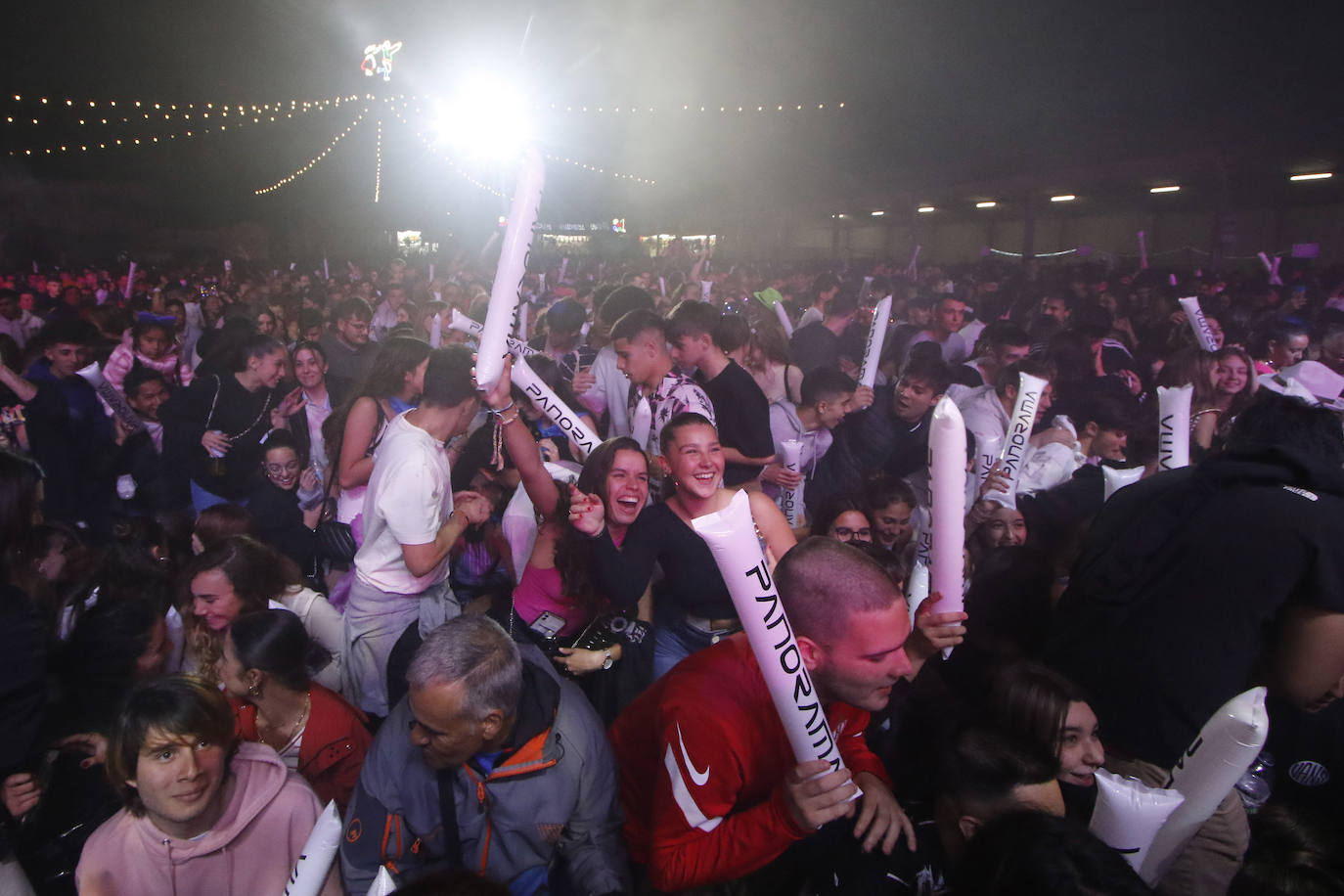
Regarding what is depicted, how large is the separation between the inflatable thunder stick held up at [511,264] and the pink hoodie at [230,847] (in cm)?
148

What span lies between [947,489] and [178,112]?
25.4 meters

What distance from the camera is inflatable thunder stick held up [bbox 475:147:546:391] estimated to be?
8.54 feet

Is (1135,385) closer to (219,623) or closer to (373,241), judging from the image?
(219,623)

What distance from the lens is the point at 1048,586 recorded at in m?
3.25

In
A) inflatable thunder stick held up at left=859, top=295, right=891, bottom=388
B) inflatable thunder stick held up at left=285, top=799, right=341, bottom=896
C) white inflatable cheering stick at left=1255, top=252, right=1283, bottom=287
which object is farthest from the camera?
white inflatable cheering stick at left=1255, top=252, right=1283, bottom=287

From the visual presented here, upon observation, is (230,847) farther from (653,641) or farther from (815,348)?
(815,348)

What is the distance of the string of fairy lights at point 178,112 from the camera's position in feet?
62.1

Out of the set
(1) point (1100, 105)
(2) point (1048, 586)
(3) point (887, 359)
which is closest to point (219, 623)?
(2) point (1048, 586)

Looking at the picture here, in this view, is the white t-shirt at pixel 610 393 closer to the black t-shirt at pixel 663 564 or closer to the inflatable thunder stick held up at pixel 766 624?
the black t-shirt at pixel 663 564

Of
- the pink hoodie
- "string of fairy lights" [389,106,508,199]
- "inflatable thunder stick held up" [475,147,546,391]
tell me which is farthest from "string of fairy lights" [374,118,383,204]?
the pink hoodie

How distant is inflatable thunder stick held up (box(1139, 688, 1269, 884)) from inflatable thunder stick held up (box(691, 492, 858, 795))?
824 millimetres

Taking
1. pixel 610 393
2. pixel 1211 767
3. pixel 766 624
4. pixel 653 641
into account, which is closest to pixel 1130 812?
pixel 1211 767

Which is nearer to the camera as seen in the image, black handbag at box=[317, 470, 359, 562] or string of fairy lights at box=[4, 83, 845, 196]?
black handbag at box=[317, 470, 359, 562]

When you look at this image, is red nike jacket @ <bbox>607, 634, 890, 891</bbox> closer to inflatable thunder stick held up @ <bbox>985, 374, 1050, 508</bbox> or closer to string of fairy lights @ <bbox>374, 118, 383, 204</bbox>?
inflatable thunder stick held up @ <bbox>985, 374, 1050, 508</bbox>
